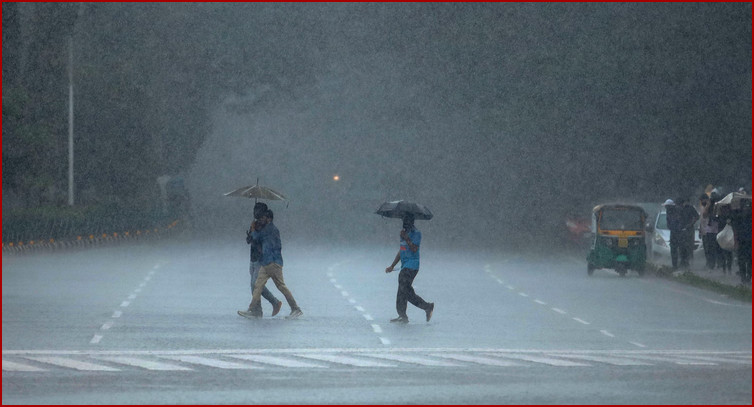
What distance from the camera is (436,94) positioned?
82.6 m

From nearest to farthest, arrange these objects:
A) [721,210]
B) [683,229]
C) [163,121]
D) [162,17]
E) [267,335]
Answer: [267,335]
[721,210]
[683,229]
[163,121]
[162,17]

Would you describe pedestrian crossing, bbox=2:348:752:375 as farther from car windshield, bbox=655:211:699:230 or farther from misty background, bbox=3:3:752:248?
misty background, bbox=3:3:752:248

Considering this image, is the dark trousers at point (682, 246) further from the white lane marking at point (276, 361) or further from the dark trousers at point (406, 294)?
the white lane marking at point (276, 361)

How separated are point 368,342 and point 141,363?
144 inches

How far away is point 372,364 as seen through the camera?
14992 millimetres

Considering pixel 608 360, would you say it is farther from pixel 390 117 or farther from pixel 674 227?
pixel 390 117

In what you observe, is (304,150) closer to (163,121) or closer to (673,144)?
(163,121)

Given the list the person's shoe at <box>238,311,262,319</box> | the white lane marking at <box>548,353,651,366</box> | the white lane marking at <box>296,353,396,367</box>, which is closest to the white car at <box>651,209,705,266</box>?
the person's shoe at <box>238,311,262,319</box>

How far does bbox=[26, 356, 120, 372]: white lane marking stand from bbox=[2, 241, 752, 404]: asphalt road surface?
4 cm

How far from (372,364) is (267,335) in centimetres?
400

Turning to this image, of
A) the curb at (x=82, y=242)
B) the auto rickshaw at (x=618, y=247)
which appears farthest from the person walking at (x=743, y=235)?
the curb at (x=82, y=242)

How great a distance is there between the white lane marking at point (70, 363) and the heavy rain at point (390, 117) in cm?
26

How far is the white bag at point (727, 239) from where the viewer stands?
99.2 feet

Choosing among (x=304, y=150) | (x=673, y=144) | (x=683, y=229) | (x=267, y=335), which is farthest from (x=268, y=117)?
(x=267, y=335)
